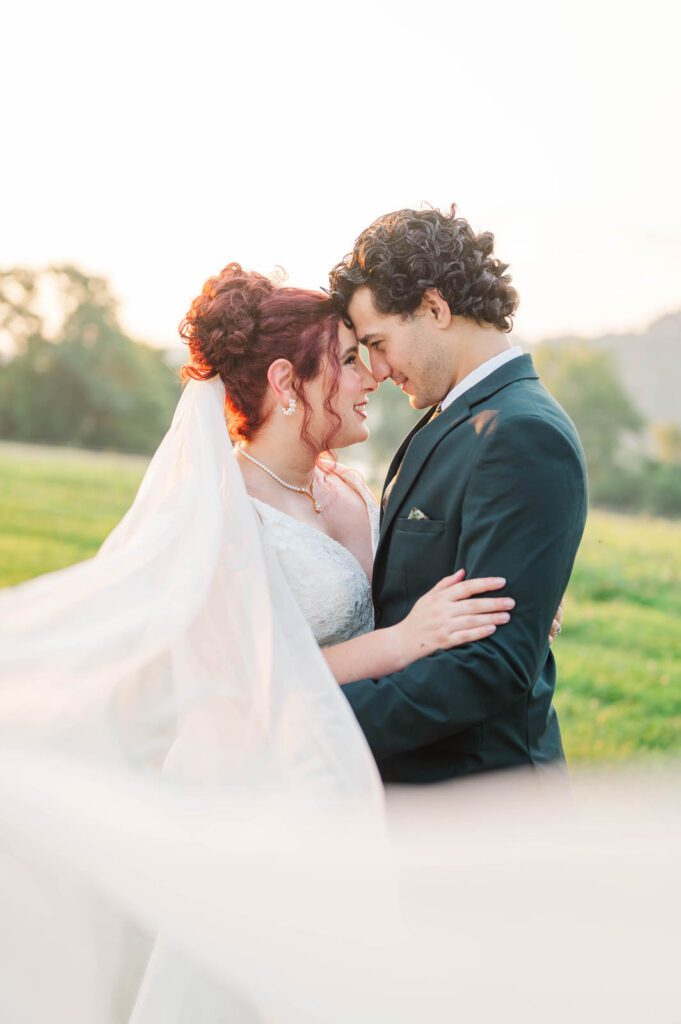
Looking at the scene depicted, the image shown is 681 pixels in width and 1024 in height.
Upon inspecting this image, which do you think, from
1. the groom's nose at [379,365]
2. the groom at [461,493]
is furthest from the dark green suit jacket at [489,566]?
the groom's nose at [379,365]

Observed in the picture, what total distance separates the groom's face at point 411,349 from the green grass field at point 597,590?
126 inches

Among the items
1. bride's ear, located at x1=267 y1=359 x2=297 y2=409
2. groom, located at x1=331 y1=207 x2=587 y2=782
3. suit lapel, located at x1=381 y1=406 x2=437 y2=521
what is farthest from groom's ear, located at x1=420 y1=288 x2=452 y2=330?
bride's ear, located at x1=267 y1=359 x2=297 y2=409

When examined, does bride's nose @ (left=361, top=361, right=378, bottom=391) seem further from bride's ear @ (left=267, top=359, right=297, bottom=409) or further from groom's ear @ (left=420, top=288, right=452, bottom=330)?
groom's ear @ (left=420, top=288, right=452, bottom=330)

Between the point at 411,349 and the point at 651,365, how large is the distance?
15024mm

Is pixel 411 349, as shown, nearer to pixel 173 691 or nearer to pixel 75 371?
pixel 173 691

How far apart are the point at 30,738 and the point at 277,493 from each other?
125 cm

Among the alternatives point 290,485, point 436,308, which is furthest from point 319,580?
point 436,308

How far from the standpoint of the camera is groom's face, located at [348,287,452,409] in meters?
3.31

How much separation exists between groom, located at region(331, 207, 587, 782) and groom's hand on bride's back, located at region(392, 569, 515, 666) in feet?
0.12

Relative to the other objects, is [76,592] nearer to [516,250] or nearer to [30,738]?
[30,738]

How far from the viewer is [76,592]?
10.0 feet

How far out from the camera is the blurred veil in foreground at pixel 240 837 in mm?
1641

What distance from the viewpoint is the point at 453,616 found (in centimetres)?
289

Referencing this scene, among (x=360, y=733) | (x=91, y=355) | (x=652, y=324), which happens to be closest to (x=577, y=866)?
(x=360, y=733)
